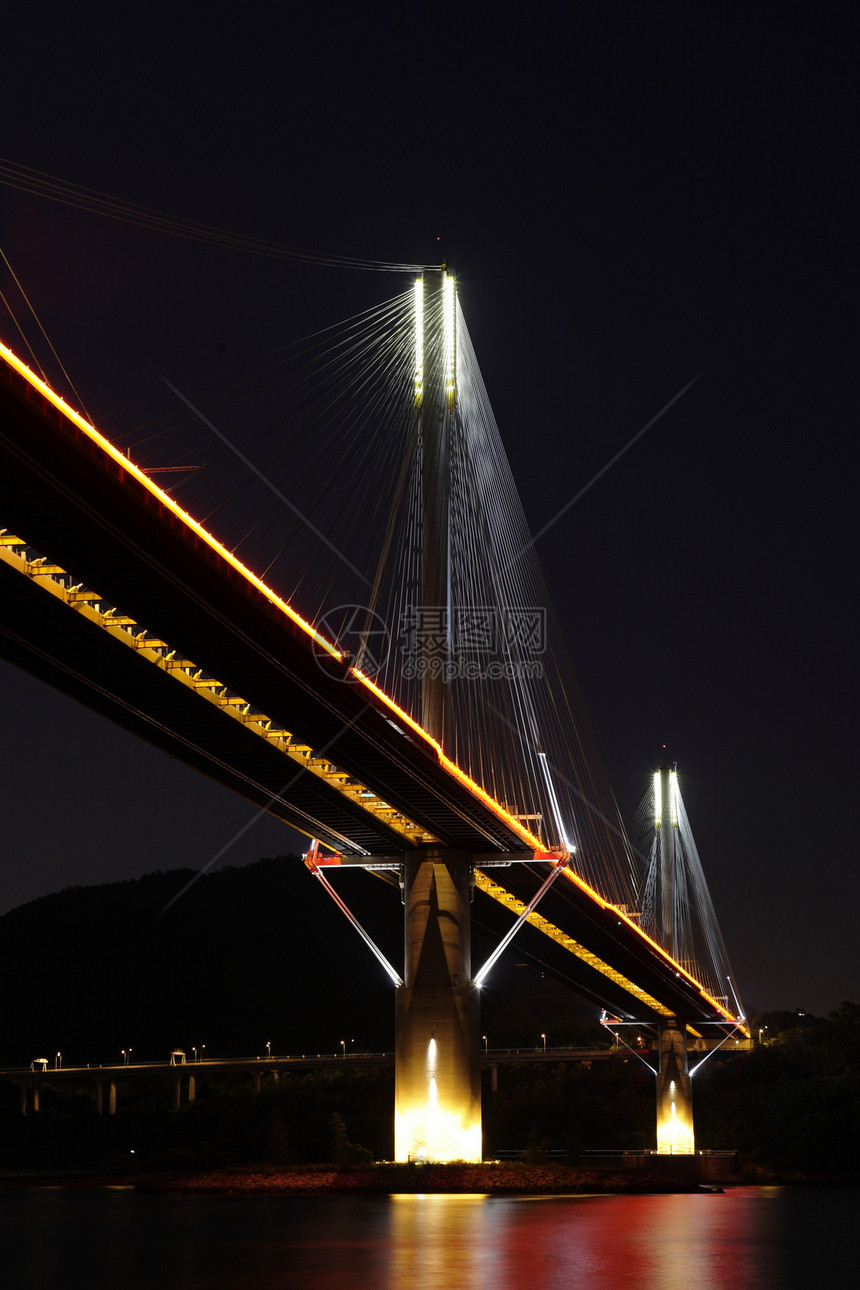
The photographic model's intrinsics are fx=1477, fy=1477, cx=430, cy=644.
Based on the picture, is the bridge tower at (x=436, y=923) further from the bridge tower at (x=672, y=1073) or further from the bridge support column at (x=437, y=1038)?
the bridge tower at (x=672, y=1073)

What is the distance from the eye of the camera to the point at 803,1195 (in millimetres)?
51000

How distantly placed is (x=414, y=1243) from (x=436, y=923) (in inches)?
805

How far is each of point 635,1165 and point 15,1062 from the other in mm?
85927

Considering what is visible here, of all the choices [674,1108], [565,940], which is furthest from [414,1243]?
[674,1108]

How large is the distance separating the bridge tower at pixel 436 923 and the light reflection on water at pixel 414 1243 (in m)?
4.89

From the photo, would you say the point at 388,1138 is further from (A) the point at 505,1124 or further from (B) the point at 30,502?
(B) the point at 30,502

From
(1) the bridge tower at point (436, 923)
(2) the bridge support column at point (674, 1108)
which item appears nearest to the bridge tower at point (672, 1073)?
(2) the bridge support column at point (674, 1108)

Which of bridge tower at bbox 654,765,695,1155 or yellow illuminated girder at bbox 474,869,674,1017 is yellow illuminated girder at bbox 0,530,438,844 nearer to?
yellow illuminated girder at bbox 474,869,674,1017

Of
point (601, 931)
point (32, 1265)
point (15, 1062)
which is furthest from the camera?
point (15, 1062)

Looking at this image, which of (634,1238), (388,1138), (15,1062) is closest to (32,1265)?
(634,1238)

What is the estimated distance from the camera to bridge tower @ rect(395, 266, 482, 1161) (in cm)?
3866

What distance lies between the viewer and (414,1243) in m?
22.4

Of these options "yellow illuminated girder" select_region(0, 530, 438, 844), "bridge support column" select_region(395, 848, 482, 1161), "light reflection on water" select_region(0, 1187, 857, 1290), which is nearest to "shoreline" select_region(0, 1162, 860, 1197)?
"light reflection on water" select_region(0, 1187, 857, 1290)

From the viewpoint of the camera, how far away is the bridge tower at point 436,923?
38.7 m
